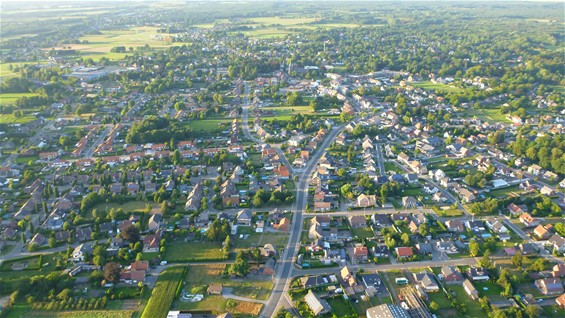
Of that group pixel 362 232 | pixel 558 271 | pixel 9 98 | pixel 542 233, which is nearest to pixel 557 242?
pixel 542 233

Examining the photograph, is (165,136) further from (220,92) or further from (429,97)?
(429,97)

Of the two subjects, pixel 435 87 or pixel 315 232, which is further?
pixel 435 87

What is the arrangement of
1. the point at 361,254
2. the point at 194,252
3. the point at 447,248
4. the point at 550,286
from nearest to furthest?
the point at 550,286 < the point at 361,254 < the point at 447,248 < the point at 194,252

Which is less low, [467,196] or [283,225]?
[283,225]

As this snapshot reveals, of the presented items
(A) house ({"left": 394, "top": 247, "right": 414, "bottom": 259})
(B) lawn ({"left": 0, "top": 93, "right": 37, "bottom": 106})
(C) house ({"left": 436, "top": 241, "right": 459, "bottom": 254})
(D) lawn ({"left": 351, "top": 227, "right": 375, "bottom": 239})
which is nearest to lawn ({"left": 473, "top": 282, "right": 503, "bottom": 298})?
(C) house ({"left": 436, "top": 241, "right": 459, "bottom": 254})

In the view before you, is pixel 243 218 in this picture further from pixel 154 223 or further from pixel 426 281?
pixel 426 281

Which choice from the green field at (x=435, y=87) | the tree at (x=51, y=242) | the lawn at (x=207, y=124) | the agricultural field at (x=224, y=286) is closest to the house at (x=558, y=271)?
the agricultural field at (x=224, y=286)

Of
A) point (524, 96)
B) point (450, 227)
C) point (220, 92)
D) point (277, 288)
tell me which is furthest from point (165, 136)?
point (524, 96)

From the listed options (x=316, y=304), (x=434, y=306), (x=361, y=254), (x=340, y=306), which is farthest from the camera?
(x=361, y=254)
